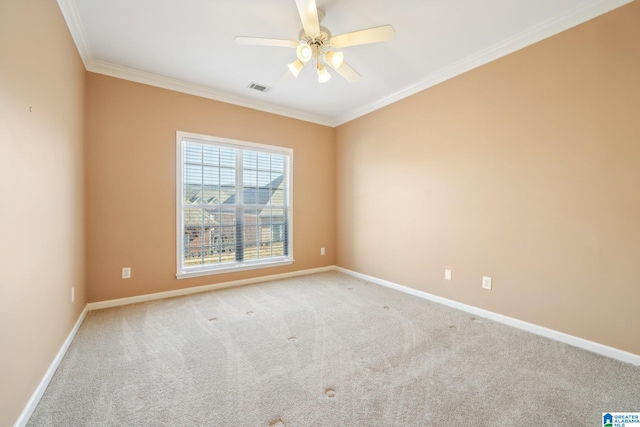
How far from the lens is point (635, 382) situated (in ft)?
5.44

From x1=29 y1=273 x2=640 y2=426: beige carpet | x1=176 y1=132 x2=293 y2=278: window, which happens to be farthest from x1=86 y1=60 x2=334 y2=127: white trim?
x1=29 y1=273 x2=640 y2=426: beige carpet

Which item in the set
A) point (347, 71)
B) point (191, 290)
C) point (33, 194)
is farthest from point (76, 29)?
point (191, 290)

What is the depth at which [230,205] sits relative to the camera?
12.4ft

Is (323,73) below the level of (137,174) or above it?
above

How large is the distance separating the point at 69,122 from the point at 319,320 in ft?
9.47

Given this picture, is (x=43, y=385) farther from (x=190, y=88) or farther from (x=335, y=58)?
(x=190, y=88)

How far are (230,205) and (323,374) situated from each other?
107 inches

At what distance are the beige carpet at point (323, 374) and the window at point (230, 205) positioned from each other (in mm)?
1002

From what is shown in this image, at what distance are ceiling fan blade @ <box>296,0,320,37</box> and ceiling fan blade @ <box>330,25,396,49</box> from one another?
0.17m

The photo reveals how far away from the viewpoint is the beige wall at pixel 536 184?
1929 millimetres

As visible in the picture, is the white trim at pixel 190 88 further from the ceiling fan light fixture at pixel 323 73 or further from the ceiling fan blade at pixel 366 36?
the ceiling fan blade at pixel 366 36

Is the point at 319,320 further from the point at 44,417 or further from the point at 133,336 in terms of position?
the point at 44,417

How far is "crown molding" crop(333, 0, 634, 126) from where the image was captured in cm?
200

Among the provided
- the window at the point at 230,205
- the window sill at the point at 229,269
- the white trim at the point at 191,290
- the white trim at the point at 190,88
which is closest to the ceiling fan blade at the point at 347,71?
the white trim at the point at 190,88
